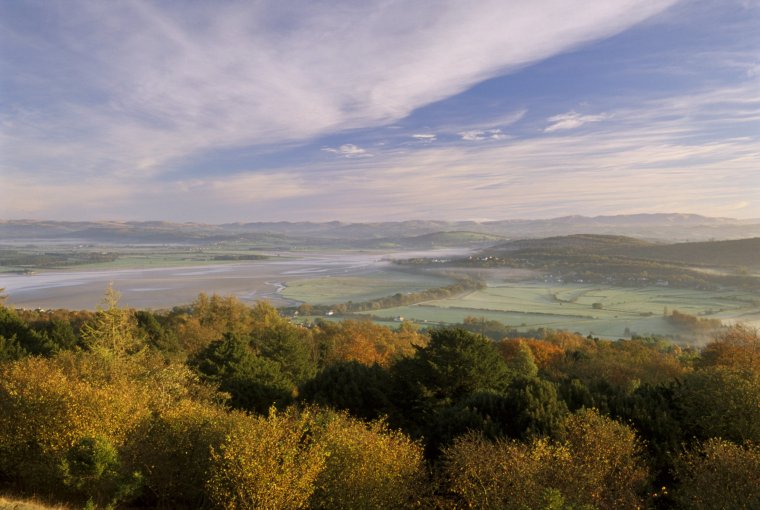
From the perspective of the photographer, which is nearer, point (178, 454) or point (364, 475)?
point (364, 475)

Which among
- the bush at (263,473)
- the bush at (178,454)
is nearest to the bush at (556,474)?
the bush at (263,473)

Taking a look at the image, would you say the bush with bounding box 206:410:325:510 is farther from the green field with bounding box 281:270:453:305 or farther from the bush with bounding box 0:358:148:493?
the green field with bounding box 281:270:453:305

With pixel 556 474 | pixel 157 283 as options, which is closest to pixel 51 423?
pixel 556 474

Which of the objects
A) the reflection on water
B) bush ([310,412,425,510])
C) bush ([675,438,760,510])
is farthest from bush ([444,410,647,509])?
the reflection on water

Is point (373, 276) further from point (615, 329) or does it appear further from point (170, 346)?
point (170, 346)

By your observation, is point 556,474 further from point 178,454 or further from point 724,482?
point 178,454

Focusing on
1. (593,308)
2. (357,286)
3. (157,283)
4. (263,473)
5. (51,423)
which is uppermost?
(263,473)

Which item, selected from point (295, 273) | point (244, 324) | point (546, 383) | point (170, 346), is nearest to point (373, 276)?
point (295, 273)
